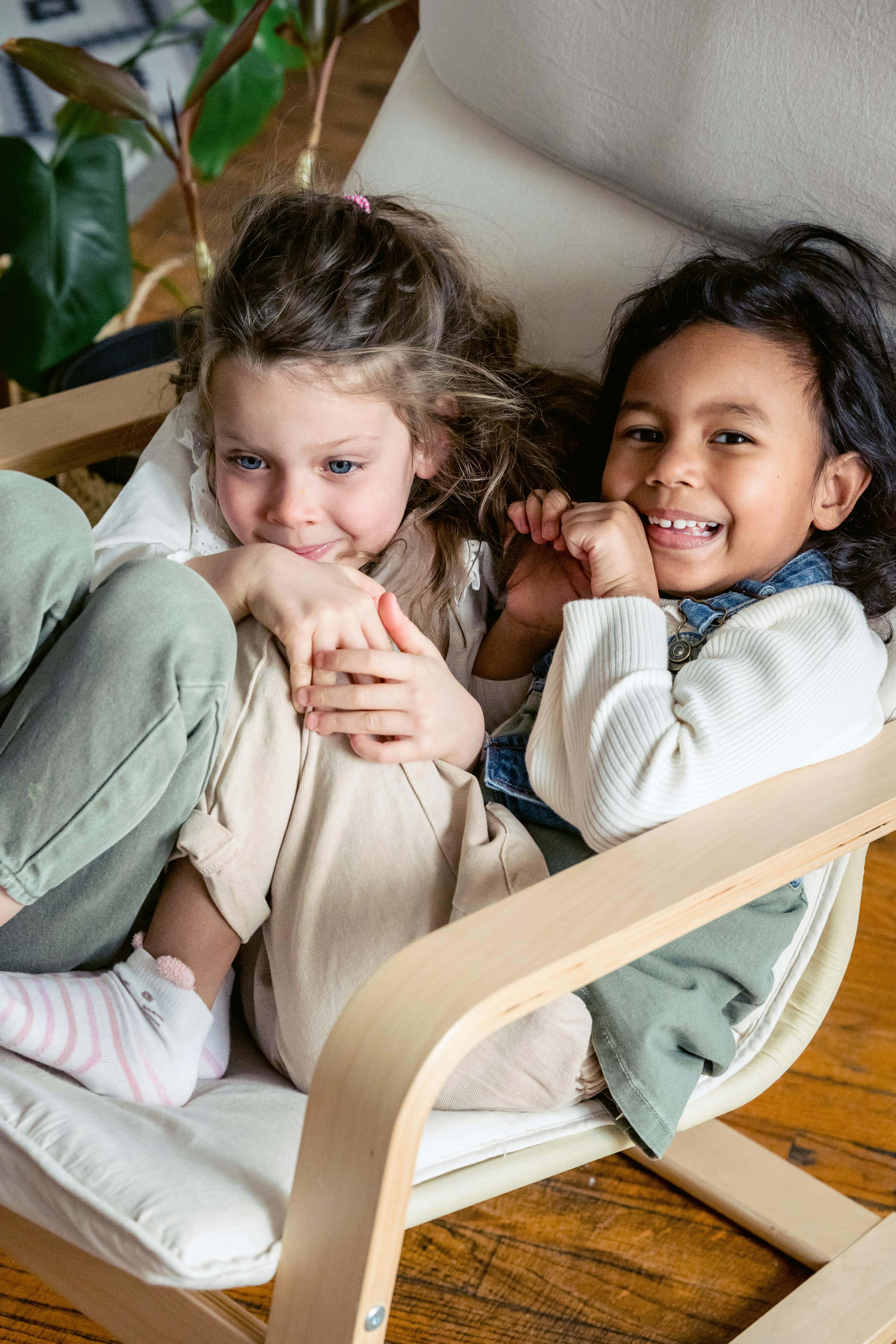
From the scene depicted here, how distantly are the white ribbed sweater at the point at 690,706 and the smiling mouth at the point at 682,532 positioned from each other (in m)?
0.08

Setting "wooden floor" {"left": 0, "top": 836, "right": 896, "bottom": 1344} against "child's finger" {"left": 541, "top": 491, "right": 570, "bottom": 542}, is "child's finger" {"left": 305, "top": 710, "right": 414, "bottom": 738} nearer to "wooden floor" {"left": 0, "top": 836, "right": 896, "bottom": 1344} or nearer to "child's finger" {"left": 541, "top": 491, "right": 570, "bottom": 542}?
"child's finger" {"left": 541, "top": 491, "right": 570, "bottom": 542}

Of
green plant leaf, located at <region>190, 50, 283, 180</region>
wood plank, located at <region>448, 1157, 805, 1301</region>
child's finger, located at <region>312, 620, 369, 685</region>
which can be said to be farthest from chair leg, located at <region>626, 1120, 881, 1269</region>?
green plant leaf, located at <region>190, 50, 283, 180</region>

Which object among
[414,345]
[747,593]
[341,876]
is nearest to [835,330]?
[747,593]

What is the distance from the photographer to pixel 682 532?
0.91m

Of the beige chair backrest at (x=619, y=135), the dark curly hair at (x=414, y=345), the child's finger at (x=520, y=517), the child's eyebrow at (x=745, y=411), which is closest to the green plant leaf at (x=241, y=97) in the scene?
the beige chair backrest at (x=619, y=135)

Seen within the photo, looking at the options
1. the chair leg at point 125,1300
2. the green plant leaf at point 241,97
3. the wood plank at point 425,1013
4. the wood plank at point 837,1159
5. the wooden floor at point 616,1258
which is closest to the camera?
the wood plank at point 425,1013

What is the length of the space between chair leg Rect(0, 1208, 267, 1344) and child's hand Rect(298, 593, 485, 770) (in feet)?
1.03

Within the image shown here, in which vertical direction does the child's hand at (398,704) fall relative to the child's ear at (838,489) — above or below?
below

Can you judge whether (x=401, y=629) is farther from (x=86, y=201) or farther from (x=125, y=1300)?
(x=86, y=201)

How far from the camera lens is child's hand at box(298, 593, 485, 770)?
751 millimetres

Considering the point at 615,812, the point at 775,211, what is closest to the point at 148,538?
the point at 615,812

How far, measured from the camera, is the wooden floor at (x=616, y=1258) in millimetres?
978

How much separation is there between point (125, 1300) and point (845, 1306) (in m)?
0.58

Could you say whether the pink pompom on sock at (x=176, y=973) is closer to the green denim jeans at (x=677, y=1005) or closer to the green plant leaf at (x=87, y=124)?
the green denim jeans at (x=677, y=1005)
